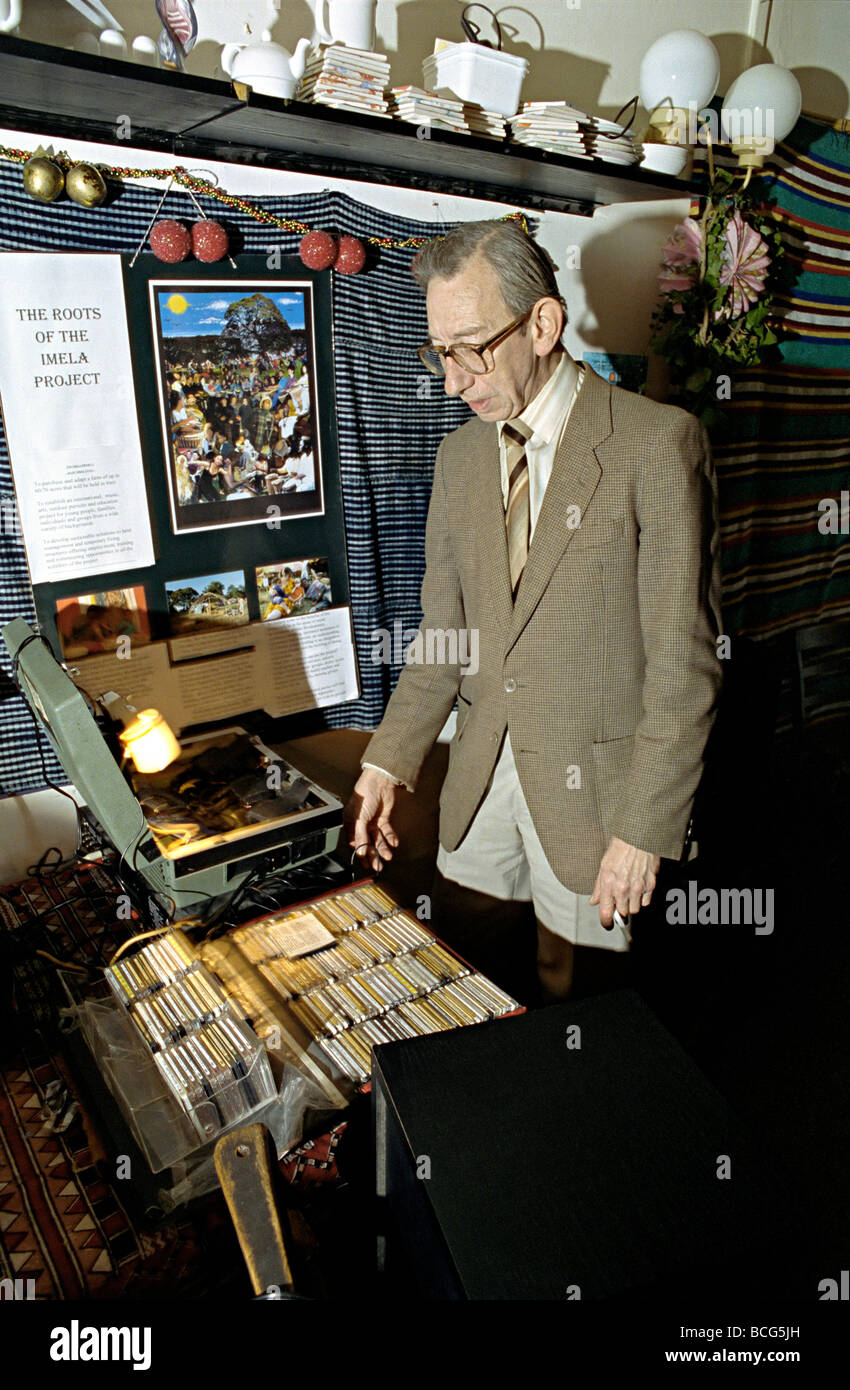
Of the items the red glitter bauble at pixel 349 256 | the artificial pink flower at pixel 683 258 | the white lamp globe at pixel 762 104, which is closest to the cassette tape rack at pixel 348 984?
the red glitter bauble at pixel 349 256

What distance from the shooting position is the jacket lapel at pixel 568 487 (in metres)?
1.44

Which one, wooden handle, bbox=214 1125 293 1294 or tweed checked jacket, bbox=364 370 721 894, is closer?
wooden handle, bbox=214 1125 293 1294

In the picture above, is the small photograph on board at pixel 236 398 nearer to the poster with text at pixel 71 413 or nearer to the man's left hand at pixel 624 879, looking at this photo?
the poster with text at pixel 71 413

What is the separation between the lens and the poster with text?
1576 mm

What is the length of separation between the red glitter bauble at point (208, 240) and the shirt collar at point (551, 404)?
704mm

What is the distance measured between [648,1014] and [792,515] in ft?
10.8

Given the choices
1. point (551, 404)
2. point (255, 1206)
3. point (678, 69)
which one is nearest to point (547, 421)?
point (551, 404)

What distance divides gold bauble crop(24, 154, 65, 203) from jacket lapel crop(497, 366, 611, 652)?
0.98 metres

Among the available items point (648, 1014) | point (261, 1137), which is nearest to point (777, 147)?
point (648, 1014)

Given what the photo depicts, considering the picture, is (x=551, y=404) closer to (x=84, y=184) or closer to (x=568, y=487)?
Answer: (x=568, y=487)

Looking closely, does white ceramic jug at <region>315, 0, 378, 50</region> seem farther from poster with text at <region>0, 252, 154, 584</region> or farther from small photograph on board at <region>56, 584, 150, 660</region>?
small photograph on board at <region>56, 584, 150, 660</region>

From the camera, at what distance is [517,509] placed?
1568 millimetres

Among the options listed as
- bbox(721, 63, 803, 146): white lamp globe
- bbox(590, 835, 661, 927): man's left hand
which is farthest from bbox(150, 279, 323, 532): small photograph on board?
bbox(721, 63, 803, 146): white lamp globe

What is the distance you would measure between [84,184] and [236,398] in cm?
47
